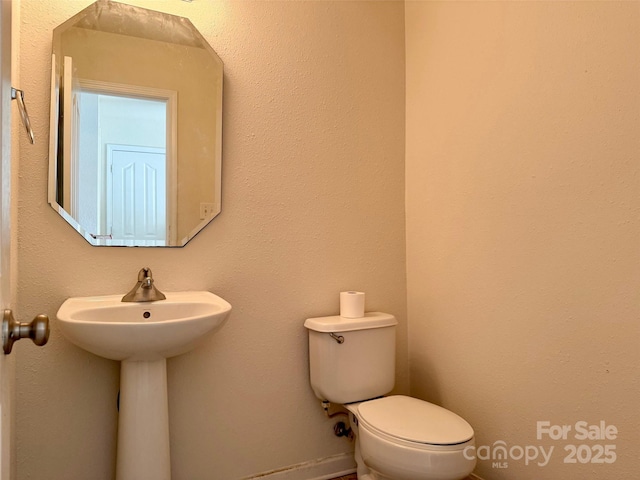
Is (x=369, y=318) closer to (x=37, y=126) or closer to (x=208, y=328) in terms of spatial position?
(x=208, y=328)

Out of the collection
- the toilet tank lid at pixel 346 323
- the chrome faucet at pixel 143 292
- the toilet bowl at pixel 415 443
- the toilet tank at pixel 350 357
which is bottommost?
the toilet bowl at pixel 415 443

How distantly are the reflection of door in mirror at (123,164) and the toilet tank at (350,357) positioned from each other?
703 millimetres

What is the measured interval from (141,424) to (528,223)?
56.0 inches

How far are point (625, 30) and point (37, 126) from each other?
182 cm

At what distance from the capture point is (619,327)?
46.8 inches

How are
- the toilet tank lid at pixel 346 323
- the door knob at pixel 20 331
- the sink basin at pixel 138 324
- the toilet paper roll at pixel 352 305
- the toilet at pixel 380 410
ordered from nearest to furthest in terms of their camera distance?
1. the door knob at pixel 20 331
2. the sink basin at pixel 138 324
3. the toilet at pixel 380 410
4. the toilet tank lid at pixel 346 323
5. the toilet paper roll at pixel 352 305

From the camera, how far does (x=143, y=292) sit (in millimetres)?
1410

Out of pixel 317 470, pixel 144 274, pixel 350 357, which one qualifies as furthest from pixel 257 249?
pixel 317 470

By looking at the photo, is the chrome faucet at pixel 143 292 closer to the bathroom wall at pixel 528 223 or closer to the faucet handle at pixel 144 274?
the faucet handle at pixel 144 274

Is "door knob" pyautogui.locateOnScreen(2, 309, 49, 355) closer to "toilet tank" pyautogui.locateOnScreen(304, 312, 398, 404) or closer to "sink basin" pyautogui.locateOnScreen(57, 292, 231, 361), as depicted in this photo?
"sink basin" pyautogui.locateOnScreen(57, 292, 231, 361)

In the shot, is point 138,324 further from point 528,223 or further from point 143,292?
point 528,223

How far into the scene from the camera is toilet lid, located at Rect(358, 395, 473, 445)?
1.30m

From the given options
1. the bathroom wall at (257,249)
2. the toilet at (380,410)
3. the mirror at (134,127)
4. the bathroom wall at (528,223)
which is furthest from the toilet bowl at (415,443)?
the mirror at (134,127)

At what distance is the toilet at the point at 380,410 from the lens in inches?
49.8
